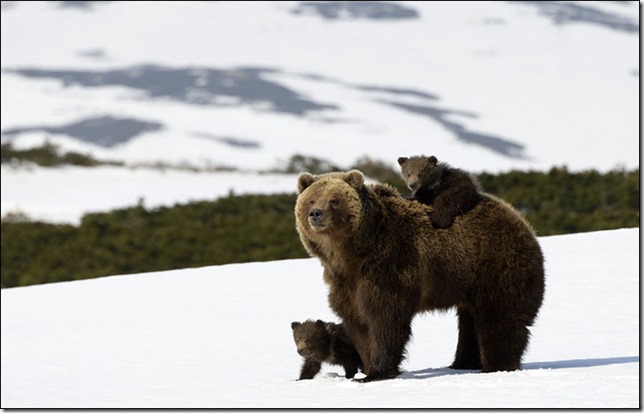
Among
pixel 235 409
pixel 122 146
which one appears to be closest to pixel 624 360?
pixel 235 409

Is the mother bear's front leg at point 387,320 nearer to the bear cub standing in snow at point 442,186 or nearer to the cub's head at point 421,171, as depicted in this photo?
the bear cub standing in snow at point 442,186

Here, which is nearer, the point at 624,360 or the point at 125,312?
the point at 624,360

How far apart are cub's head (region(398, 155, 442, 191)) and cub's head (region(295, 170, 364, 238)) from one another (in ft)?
1.07

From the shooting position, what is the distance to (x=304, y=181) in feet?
25.0

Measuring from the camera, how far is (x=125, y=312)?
15.5 metres

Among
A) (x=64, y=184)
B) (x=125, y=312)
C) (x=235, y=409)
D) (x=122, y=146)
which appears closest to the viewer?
(x=235, y=409)

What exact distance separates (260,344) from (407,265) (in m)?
4.57

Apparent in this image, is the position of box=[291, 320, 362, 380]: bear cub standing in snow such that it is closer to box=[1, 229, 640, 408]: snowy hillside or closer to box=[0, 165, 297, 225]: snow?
box=[1, 229, 640, 408]: snowy hillside

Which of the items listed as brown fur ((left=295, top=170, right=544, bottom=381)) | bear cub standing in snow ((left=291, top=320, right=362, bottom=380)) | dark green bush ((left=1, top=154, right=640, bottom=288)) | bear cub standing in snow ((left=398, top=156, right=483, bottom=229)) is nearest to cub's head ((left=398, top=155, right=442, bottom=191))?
bear cub standing in snow ((left=398, top=156, right=483, bottom=229))

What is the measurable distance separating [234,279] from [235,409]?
414 inches

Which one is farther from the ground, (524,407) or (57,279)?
(524,407)

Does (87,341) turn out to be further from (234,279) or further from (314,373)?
(314,373)

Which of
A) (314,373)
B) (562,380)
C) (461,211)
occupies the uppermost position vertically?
(461,211)

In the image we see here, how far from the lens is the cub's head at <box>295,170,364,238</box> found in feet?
23.6
